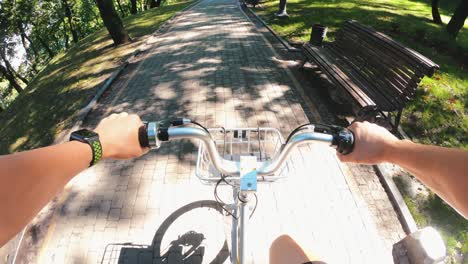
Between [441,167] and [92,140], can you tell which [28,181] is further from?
[441,167]

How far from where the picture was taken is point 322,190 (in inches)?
165

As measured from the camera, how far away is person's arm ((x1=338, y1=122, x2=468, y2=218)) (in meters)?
1.12

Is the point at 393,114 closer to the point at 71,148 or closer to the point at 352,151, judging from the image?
the point at 352,151

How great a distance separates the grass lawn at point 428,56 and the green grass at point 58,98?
6.34 m

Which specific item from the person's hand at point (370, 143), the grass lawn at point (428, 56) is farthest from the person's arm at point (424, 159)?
the grass lawn at point (428, 56)

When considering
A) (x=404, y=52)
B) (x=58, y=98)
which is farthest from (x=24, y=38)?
(x=404, y=52)

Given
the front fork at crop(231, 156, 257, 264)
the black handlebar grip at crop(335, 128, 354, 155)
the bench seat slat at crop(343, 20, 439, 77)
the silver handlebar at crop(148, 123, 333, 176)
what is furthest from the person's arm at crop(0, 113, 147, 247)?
the bench seat slat at crop(343, 20, 439, 77)

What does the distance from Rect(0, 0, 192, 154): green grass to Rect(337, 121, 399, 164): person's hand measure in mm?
6124

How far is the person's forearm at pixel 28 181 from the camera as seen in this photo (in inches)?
38.4

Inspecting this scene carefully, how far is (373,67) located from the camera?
19.6 ft

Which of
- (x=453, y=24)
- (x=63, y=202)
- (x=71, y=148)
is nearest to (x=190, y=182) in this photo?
(x=63, y=202)

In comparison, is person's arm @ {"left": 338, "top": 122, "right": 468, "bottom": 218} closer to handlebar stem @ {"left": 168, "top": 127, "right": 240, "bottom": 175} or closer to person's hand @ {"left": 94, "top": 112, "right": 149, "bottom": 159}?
handlebar stem @ {"left": 168, "top": 127, "right": 240, "bottom": 175}

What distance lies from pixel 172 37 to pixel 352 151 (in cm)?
1103

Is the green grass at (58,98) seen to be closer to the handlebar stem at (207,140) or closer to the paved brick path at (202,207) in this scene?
the paved brick path at (202,207)
